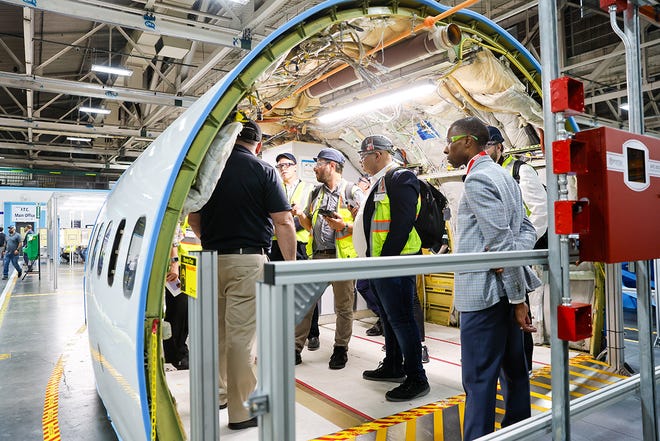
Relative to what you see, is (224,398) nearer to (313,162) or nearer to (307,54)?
(307,54)

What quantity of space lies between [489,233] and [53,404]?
4.28 meters

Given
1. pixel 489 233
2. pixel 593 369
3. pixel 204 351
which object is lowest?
pixel 593 369

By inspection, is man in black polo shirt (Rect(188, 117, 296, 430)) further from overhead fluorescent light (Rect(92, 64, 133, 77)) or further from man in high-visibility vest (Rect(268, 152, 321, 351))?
overhead fluorescent light (Rect(92, 64, 133, 77))

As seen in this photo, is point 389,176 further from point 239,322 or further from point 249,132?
point 239,322

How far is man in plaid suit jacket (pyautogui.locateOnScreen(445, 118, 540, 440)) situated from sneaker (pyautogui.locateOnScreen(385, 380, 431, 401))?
1402 millimetres

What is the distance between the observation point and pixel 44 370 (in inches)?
213

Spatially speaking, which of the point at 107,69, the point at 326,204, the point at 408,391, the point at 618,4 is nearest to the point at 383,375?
the point at 408,391

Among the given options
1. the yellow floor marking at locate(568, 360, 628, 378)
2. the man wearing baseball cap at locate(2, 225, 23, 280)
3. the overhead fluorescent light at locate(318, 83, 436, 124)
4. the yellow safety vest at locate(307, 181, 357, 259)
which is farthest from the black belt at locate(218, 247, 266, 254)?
the man wearing baseball cap at locate(2, 225, 23, 280)

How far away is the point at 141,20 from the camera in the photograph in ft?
22.2

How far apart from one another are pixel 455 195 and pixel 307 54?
3927mm

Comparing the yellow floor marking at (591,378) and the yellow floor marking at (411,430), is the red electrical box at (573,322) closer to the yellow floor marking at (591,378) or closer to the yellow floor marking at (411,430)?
the yellow floor marking at (411,430)

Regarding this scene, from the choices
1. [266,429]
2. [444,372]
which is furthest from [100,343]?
[444,372]

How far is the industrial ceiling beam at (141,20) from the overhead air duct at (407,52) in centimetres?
192

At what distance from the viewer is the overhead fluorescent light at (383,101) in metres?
5.23
